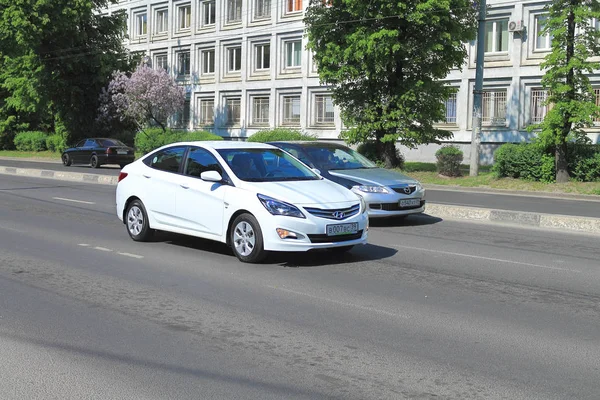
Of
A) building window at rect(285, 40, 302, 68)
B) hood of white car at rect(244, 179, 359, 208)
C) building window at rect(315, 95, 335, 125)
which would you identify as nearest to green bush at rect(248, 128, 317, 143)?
building window at rect(315, 95, 335, 125)

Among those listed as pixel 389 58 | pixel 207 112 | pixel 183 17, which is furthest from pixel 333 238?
pixel 183 17

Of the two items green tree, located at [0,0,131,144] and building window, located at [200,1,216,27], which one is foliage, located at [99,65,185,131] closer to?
green tree, located at [0,0,131,144]

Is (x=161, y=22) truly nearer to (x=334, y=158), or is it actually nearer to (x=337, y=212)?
(x=334, y=158)

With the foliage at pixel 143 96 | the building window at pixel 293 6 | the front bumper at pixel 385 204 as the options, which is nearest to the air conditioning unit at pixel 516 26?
the building window at pixel 293 6

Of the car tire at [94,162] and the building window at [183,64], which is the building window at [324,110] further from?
the car tire at [94,162]

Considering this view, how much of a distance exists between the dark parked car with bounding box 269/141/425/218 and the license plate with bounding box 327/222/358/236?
153 inches

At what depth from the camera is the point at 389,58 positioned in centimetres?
2734

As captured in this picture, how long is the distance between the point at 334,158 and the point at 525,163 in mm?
12485

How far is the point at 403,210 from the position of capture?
13.8m

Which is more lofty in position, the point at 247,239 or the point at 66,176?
the point at 66,176

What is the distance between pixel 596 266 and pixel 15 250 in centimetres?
775

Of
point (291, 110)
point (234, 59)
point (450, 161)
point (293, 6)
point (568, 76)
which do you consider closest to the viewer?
point (568, 76)

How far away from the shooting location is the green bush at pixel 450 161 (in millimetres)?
26859

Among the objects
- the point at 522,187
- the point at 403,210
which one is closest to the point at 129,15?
the point at 522,187
